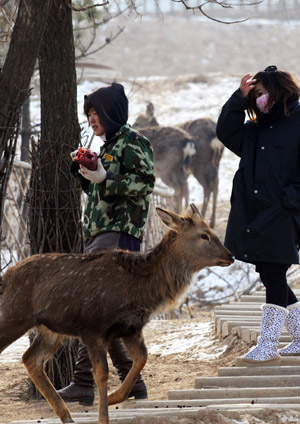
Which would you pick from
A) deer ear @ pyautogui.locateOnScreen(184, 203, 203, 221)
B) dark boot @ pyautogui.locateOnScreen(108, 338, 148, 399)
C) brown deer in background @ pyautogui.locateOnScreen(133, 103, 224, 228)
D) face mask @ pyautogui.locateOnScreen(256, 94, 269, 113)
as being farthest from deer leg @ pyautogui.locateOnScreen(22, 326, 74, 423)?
brown deer in background @ pyautogui.locateOnScreen(133, 103, 224, 228)

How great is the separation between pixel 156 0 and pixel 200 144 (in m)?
12.9

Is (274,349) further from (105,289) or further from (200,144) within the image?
(200,144)

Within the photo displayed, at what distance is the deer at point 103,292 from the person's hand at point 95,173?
1.71ft

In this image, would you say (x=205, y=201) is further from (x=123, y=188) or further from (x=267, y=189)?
(x=123, y=188)

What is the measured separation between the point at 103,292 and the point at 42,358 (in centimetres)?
76

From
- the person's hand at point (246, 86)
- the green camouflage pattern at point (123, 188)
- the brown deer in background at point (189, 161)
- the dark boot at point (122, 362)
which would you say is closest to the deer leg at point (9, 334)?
the dark boot at point (122, 362)

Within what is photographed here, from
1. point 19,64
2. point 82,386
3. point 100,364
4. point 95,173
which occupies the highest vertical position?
point 19,64

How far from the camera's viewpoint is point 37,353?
19.9 ft

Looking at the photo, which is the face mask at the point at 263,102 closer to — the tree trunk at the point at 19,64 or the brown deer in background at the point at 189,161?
the tree trunk at the point at 19,64

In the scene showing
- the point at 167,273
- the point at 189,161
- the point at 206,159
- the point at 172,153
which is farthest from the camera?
the point at 206,159

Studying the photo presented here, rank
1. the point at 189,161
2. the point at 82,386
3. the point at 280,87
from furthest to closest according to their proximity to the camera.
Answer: the point at 189,161, the point at 82,386, the point at 280,87

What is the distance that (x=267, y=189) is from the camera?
6379mm

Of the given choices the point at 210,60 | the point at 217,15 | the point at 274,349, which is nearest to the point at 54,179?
the point at 274,349

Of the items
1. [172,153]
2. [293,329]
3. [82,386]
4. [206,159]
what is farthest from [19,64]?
[206,159]
